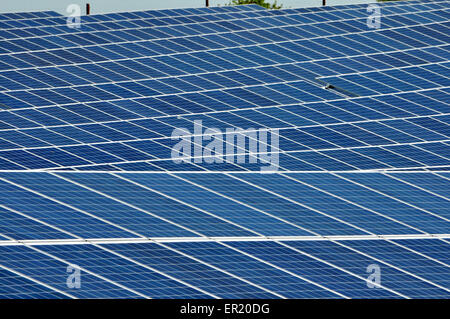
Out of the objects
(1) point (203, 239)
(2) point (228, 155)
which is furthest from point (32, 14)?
(1) point (203, 239)

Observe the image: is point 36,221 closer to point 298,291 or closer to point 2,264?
point 2,264

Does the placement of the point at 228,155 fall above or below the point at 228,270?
above

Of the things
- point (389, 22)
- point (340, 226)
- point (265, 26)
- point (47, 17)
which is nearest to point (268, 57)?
point (265, 26)

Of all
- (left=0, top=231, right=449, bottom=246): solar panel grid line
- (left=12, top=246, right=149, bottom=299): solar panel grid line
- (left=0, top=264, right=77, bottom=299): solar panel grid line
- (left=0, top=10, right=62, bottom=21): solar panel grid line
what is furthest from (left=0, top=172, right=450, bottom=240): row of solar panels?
(left=0, top=10, right=62, bottom=21): solar panel grid line

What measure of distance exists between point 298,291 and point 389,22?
1334 inches

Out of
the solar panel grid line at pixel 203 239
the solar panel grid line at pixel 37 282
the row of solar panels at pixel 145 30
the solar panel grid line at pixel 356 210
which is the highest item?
the row of solar panels at pixel 145 30

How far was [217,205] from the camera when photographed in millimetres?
33906

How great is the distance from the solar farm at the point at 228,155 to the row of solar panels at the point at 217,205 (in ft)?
0.24

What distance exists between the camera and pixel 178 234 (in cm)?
3172

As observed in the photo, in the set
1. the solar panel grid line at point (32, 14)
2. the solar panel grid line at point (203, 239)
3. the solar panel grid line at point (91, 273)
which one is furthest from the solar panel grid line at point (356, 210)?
the solar panel grid line at point (32, 14)

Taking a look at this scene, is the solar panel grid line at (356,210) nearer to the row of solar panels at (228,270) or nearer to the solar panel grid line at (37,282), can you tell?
the row of solar panels at (228,270)

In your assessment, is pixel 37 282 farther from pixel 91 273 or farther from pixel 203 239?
pixel 203 239

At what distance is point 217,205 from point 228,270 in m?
4.37

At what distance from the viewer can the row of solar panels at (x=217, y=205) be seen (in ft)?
105
